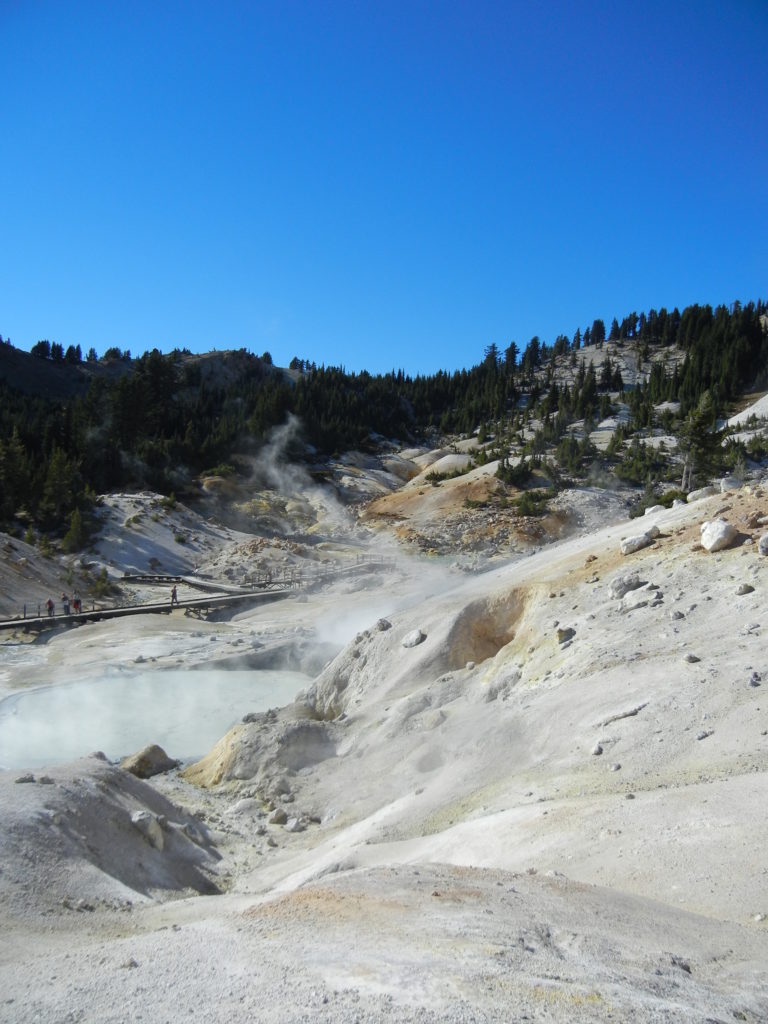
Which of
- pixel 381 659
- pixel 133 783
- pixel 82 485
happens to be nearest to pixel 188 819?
pixel 133 783

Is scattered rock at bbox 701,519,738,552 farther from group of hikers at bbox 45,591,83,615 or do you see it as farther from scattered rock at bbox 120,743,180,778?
group of hikers at bbox 45,591,83,615

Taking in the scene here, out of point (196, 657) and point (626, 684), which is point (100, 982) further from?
point (196, 657)

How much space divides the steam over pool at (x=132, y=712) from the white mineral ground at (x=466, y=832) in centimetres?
84

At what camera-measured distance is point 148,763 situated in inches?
539

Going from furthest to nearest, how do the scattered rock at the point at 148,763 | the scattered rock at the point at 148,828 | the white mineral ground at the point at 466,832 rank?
the scattered rock at the point at 148,763, the scattered rock at the point at 148,828, the white mineral ground at the point at 466,832

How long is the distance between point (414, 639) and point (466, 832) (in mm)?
7051

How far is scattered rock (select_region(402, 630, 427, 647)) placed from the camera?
48.6 feet

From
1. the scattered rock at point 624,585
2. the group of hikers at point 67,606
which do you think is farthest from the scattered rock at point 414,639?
the group of hikers at point 67,606

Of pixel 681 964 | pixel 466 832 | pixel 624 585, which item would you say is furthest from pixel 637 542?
pixel 681 964

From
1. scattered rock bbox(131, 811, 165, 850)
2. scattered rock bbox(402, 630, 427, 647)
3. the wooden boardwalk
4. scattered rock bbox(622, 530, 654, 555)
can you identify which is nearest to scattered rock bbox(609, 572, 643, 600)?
scattered rock bbox(622, 530, 654, 555)

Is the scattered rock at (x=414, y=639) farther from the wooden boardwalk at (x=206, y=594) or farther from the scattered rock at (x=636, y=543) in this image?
the wooden boardwalk at (x=206, y=594)

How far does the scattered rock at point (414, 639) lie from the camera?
1483 centimetres

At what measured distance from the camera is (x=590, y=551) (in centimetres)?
1580

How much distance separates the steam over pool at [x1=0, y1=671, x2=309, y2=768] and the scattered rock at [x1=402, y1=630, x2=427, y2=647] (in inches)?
204
